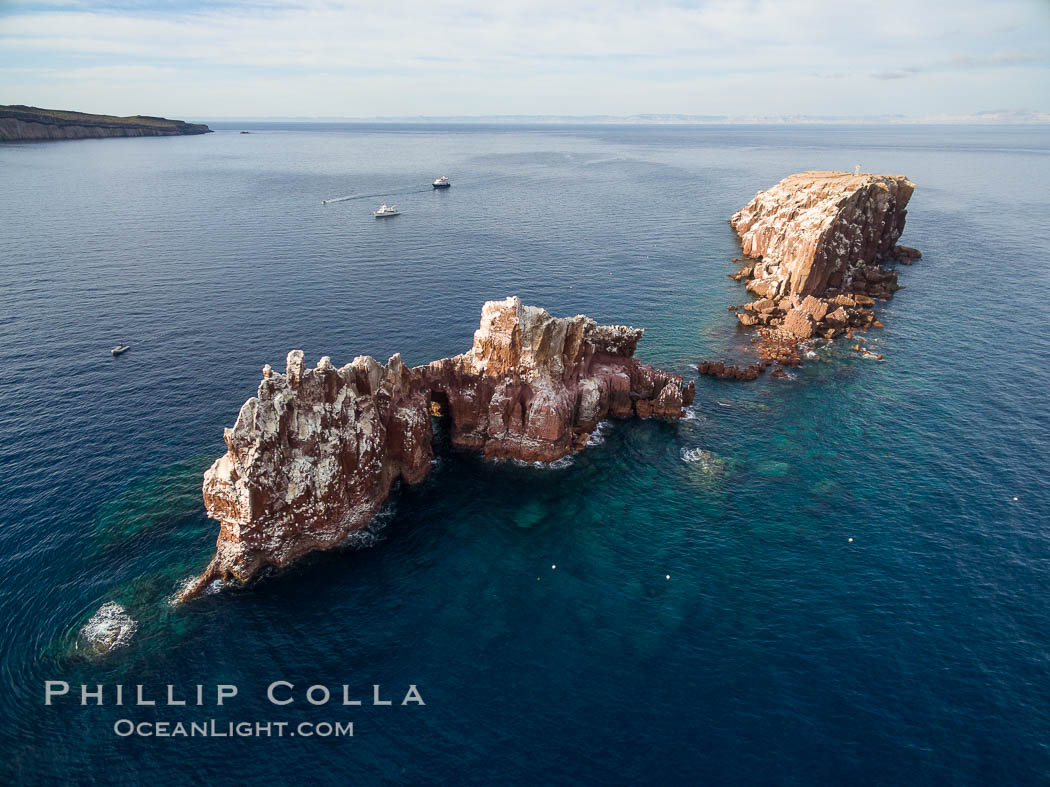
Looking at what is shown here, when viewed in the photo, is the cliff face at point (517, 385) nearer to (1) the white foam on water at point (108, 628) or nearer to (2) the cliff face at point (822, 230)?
(1) the white foam on water at point (108, 628)

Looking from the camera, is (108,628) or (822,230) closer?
(108,628)

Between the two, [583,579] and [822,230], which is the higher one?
[822,230]

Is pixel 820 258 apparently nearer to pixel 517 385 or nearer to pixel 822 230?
pixel 822 230

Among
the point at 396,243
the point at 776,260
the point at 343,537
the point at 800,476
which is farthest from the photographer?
the point at 396,243

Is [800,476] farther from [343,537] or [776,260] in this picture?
[776,260]

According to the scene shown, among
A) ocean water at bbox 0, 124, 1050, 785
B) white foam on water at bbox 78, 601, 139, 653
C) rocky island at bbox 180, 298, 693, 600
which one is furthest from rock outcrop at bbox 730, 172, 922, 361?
white foam on water at bbox 78, 601, 139, 653

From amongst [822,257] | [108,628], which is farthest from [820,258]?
[108,628]

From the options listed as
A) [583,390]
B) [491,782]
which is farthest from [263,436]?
[583,390]
